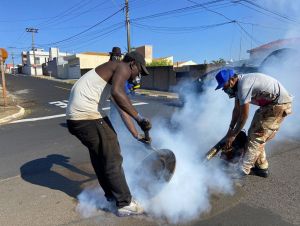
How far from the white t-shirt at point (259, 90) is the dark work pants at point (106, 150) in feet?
5.33

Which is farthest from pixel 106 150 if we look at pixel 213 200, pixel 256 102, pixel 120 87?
pixel 256 102

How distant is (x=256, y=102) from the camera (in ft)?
13.8

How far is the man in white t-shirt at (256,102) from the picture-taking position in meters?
3.86

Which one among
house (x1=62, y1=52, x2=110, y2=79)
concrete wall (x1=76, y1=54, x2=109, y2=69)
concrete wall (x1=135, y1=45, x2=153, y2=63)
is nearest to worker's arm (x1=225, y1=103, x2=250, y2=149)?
house (x1=62, y1=52, x2=110, y2=79)

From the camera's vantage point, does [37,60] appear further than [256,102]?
Yes

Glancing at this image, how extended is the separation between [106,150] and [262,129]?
6.92ft

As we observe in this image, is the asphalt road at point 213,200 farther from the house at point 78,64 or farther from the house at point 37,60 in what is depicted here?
the house at point 37,60

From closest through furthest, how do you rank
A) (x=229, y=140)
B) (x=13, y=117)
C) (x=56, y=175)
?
(x=229, y=140) → (x=56, y=175) → (x=13, y=117)

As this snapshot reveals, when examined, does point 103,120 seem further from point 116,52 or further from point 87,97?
point 116,52

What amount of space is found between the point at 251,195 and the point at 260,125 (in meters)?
0.93

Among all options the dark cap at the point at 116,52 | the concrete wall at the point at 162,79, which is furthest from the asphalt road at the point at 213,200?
the concrete wall at the point at 162,79

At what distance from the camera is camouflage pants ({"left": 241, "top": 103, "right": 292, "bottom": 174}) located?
4.13 meters

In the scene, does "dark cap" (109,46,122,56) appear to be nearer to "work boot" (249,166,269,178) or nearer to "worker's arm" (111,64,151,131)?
"worker's arm" (111,64,151,131)

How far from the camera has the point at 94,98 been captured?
126 inches
